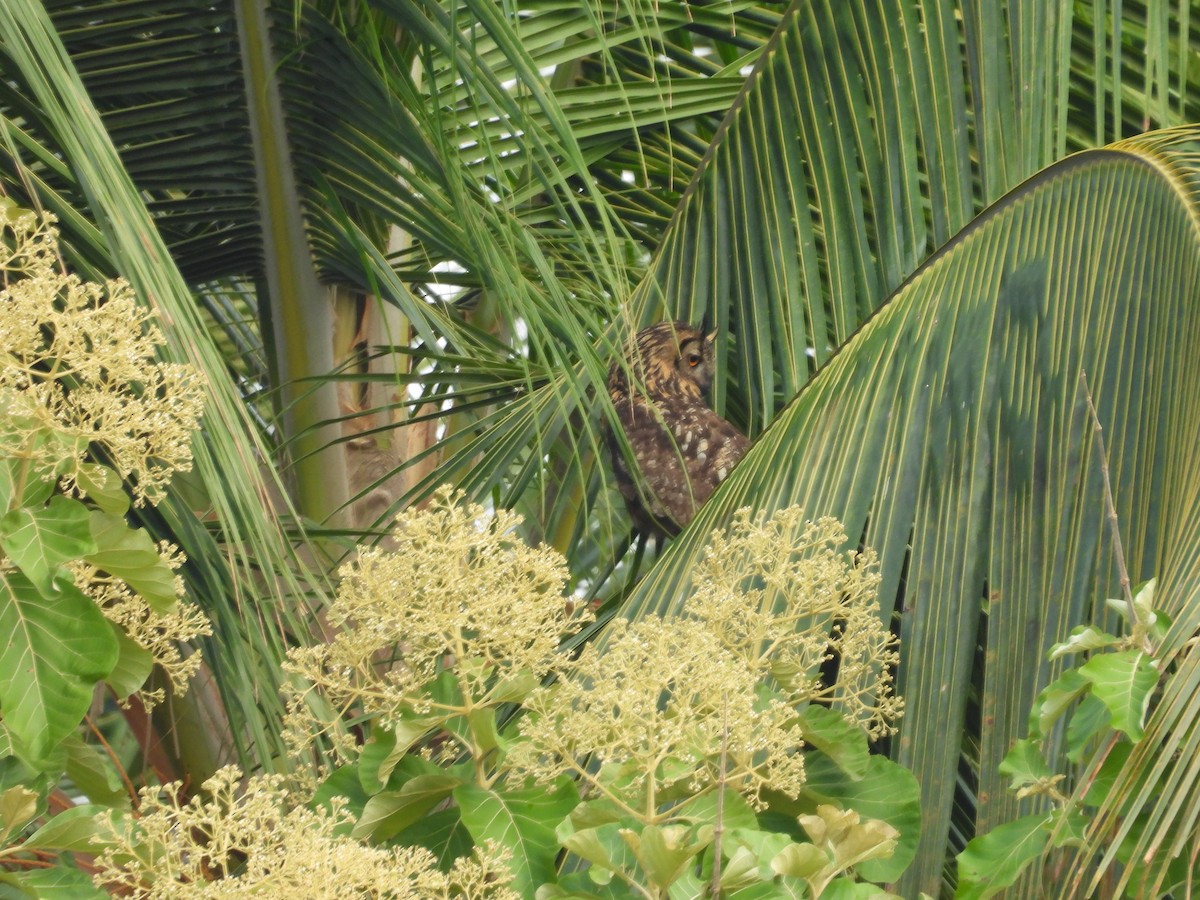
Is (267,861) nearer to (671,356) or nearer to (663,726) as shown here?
(663,726)

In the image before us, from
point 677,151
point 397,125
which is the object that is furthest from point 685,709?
point 677,151

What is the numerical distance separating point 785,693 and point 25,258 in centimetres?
75

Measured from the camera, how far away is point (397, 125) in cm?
226

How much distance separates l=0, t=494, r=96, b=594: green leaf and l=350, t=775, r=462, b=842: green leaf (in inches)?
12.9

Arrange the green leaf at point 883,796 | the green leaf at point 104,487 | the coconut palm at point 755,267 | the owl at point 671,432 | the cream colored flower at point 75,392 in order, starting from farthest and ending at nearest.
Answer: the owl at point 671,432 → the coconut palm at point 755,267 → the green leaf at point 883,796 → the green leaf at point 104,487 → the cream colored flower at point 75,392

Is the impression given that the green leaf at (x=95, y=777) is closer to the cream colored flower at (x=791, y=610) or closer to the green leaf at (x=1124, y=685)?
the cream colored flower at (x=791, y=610)

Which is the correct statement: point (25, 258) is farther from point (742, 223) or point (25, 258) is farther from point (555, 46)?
point (555, 46)

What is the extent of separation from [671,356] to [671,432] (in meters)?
0.16

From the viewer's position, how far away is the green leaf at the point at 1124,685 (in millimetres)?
1181

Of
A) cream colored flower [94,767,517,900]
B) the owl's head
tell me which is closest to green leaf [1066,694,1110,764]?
cream colored flower [94,767,517,900]

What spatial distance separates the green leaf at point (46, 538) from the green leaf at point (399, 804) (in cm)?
33

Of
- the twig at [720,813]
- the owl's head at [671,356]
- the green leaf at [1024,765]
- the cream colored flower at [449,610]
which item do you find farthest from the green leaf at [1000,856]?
the owl's head at [671,356]

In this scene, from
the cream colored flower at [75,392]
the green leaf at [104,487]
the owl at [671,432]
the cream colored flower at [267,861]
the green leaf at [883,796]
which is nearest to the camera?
the cream colored flower at [267,861]

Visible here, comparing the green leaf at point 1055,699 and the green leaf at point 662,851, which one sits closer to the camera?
the green leaf at point 662,851
